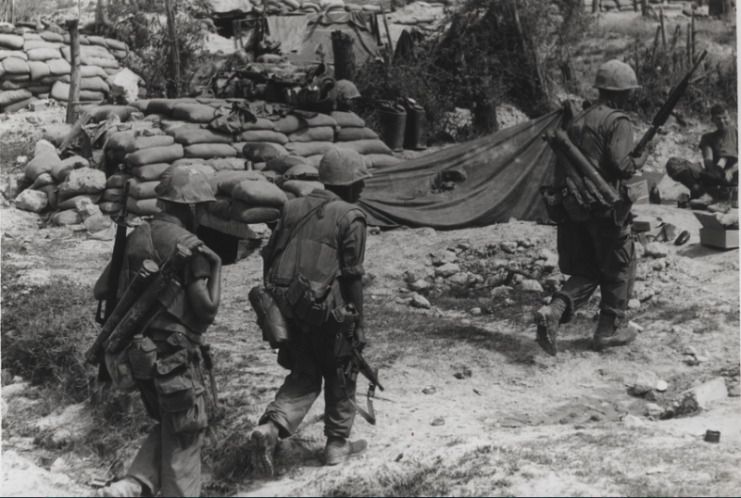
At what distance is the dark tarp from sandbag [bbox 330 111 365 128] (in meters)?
1.48

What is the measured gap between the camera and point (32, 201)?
1107 centimetres

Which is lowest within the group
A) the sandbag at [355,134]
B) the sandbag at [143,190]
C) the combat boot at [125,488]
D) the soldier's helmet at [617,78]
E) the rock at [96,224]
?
the rock at [96,224]

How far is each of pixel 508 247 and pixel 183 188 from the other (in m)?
5.22

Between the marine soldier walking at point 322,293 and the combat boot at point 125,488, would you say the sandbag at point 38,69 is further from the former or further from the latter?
the combat boot at point 125,488

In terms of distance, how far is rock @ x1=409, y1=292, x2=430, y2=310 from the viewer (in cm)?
784

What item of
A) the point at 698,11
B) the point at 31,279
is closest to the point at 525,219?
the point at 31,279

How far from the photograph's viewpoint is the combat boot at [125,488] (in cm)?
427

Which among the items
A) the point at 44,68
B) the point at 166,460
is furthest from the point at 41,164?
the point at 166,460

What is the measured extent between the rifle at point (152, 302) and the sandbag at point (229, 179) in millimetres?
5251

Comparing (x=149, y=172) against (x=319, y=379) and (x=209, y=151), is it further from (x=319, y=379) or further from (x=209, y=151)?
(x=319, y=379)

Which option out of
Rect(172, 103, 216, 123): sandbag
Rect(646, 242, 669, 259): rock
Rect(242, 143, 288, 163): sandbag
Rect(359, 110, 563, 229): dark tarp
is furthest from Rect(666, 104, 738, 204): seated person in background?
Rect(172, 103, 216, 123): sandbag

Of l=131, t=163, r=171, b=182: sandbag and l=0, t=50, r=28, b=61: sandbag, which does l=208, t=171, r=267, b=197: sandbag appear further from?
l=0, t=50, r=28, b=61: sandbag

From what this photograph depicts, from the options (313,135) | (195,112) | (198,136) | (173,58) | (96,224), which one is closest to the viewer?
(96,224)

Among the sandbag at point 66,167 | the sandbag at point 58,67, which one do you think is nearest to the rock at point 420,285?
the sandbag at point 66,167
